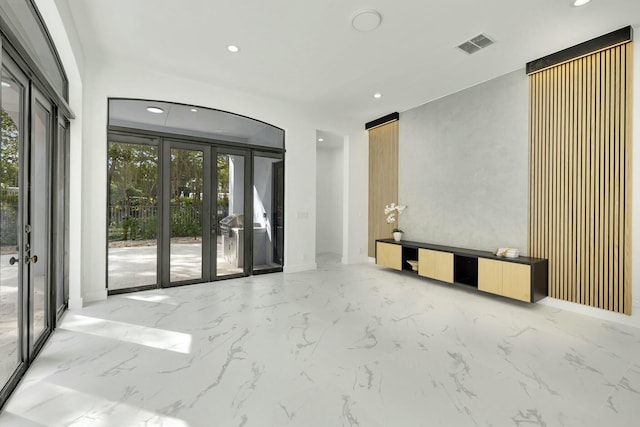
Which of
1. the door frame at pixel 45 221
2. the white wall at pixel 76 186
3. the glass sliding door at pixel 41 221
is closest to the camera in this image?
the door frame at pixel 45 221

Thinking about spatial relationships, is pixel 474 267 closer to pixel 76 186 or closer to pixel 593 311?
pixel 593 311

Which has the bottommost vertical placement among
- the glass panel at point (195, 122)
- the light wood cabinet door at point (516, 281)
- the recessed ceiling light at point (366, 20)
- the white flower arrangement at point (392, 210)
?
the light wood cabinet door at point (516, 281)

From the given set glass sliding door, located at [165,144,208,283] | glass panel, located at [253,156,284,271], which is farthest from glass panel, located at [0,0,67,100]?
glass panel, located at [253,156,284,271]

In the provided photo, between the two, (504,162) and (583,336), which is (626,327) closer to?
(583,336)

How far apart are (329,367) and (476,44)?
3865mm

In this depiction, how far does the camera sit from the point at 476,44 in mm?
3568

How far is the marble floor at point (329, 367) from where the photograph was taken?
1857mm

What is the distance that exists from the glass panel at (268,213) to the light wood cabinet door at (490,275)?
3.36 metres

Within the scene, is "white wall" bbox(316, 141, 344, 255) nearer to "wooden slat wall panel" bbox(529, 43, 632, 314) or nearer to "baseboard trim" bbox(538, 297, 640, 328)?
"wooden slat wall panel" bbox(529, 43, 632, 314)

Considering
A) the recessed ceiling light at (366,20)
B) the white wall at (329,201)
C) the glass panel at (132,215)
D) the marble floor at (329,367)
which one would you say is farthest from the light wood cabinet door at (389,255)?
the glass panel at (132,215)

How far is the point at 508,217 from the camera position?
4.35 m

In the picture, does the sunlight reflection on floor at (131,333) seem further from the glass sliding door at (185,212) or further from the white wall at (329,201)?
the white wall at (329,201)

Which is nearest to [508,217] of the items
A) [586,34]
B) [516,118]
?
[516,118]

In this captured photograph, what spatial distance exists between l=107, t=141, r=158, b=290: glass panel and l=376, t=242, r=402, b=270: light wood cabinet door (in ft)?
13.0
